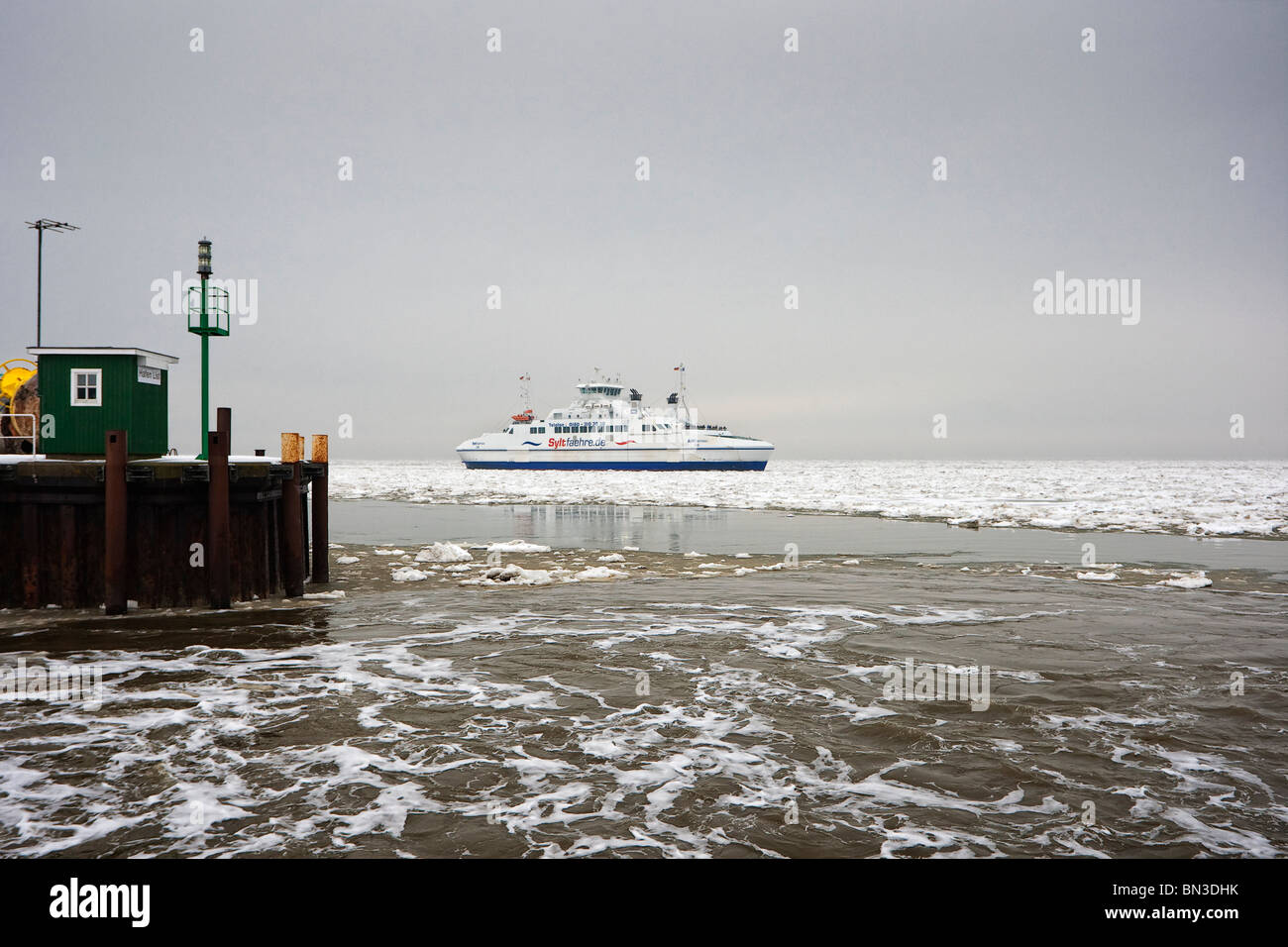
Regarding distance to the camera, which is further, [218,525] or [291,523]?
[291,523]

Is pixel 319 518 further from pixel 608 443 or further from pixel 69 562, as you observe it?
pixel 608 443

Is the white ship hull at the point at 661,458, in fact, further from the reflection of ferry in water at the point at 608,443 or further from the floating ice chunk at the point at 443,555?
the floating ice chunk at the point at 443,555

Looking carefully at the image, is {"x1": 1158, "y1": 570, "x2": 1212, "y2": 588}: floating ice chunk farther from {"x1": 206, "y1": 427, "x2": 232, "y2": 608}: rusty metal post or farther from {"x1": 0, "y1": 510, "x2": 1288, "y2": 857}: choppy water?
{"x1": 206, "y1": 427, "x2": 232, "y2": 608}: rusty metal post

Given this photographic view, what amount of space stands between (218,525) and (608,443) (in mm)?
84410

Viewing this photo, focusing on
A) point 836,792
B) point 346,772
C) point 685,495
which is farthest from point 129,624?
point 685,495

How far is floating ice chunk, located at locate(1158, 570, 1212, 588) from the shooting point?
14.1 metres

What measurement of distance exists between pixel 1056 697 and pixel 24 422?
2039cm

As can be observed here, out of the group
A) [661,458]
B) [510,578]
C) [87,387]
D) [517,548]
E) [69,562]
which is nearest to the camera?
[69,562]

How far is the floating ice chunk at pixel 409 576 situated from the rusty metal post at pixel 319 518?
47.6 inches

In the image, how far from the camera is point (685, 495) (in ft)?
152

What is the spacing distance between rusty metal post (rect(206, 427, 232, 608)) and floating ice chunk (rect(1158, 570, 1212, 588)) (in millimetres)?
15406

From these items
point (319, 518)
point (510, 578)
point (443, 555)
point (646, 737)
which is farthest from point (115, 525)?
point (646, 737)

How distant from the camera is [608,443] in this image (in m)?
95.4

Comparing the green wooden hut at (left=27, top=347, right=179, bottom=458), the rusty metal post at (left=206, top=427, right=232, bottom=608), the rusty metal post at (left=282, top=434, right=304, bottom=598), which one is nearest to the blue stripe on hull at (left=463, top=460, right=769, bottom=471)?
the green wooden hut at (left=27, top=347, right=179, bottom=458)
